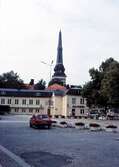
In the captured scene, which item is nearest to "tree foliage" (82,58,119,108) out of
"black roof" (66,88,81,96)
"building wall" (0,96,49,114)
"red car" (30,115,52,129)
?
"red car" (30,115,52,129)

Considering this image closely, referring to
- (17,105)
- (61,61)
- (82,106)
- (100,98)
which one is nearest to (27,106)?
(17,105)

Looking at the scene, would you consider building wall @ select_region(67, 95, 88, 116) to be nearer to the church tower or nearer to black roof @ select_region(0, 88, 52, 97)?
black roof @ select_region(0, 88, 52, 97)

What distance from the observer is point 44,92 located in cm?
15775

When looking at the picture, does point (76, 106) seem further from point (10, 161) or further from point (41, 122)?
point (10, 161)

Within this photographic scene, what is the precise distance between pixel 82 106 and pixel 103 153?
395 feet

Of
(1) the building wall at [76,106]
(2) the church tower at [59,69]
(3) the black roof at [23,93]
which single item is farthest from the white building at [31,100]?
(2) the church tower at [59,69]

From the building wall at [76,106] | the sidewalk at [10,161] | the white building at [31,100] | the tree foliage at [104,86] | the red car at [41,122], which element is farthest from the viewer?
the white building at [31,100]

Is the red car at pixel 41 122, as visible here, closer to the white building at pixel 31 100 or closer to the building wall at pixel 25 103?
the white building at pixel 31 100

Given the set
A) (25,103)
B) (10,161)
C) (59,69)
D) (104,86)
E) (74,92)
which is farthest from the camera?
(59,69)

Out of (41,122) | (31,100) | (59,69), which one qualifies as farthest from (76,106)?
(41,122)

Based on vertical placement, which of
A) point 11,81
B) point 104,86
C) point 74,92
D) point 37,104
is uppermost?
point 11,81

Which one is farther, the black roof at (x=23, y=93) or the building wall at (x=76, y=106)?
the black roof at (x=23, y=93)

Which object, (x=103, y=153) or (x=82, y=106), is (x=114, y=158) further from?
(x=82, y=106)

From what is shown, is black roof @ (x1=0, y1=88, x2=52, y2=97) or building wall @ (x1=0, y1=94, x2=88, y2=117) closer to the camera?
building wall @ (x1=0, y1=94, x2=88, y2=117)
